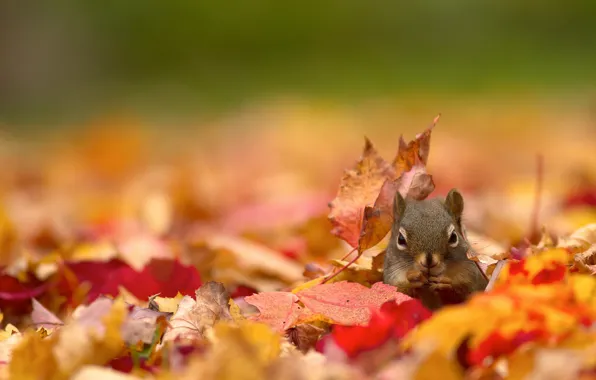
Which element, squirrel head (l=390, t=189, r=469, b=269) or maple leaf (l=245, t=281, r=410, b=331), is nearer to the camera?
maple leaf (l=245, t=281, r=410, b=331)

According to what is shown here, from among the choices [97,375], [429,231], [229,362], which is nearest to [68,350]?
[97,375]

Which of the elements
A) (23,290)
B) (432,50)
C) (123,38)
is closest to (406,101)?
(432,50)

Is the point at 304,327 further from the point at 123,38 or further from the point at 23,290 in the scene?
the point at 123,38

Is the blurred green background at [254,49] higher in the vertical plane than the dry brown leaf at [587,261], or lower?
lower

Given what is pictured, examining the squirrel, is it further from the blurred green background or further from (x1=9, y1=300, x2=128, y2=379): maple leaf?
the blurred green background

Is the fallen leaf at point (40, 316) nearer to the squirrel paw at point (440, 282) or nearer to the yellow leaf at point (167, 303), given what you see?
the yellow leaf at point (167, 303)

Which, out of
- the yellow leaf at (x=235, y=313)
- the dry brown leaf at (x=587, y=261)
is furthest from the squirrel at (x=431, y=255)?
the yellow leaf at (x=235, y=313)

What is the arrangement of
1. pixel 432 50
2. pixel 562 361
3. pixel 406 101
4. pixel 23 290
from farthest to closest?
pixel 432 50
pixel 406 101
pixel 23 290
pixel 562 361

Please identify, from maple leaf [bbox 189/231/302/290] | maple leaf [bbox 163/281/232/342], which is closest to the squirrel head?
maple leaf [bbox 163/281/232/342]
